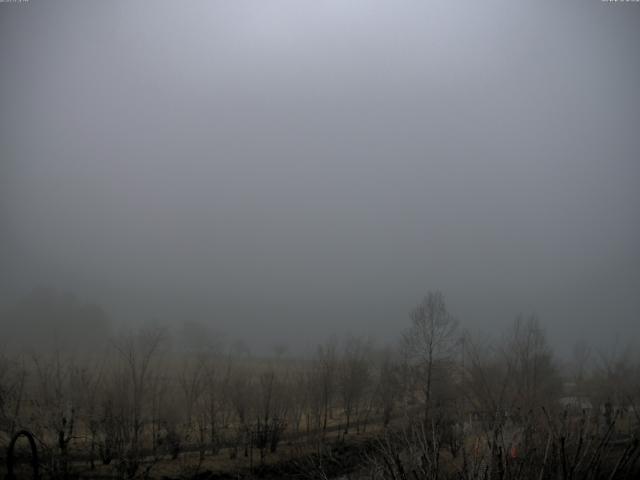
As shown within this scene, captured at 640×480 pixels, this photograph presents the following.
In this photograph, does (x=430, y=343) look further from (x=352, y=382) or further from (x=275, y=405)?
(x=275, y=405)

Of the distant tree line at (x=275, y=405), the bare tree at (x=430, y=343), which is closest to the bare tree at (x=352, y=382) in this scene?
the distant tree line at (x=275, y=405)

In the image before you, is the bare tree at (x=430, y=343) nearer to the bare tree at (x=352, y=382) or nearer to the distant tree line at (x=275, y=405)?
the distant tree line at (x=275, y=405)

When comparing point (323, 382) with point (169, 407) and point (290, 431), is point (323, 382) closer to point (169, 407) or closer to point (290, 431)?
point (290, 431)

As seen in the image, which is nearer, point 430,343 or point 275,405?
point 275,405

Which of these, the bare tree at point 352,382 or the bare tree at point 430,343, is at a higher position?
the bare tree at point 430,343

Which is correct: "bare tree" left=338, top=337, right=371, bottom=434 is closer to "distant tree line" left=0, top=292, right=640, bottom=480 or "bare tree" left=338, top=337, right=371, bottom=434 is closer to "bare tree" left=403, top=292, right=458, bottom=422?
"distant tree line" left=0, top=292, right=640, bottom=480

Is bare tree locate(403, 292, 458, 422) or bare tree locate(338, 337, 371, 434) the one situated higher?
bare tree locate(403, 292, 458, 422)

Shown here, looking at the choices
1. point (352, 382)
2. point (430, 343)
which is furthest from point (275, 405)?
point (430, 343)

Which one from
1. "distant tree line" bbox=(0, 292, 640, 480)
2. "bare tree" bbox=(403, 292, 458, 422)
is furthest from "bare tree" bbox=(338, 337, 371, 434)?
"bare tree" bbox=(403, 292, 458, 422)

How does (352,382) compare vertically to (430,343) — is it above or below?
below

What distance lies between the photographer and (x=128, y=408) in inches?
1027

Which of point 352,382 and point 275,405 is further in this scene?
point 352,382

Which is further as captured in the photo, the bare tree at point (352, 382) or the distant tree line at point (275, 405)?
the bare tree at point (352, 382)

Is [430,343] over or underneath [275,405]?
over
